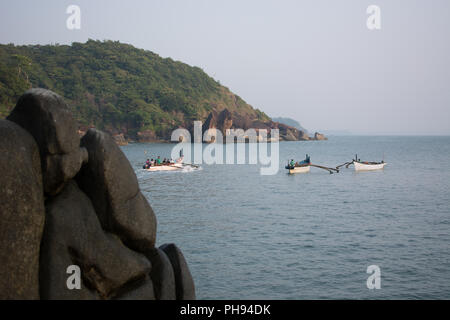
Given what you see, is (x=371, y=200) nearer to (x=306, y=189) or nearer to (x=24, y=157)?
(x=306, y=189)

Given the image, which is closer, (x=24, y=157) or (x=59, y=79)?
(x=24, y=157)

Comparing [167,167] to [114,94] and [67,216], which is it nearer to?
[67,216]

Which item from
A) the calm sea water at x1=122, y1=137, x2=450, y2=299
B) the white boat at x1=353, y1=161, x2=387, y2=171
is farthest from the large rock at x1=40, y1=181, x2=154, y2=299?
the white boat at x1=353, y1=161, x2=387, y2=171

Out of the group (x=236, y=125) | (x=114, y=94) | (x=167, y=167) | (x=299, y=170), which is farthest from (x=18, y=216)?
(x=114, y=94)

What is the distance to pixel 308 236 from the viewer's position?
81.2 feet

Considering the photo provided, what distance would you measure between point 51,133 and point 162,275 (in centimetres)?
374

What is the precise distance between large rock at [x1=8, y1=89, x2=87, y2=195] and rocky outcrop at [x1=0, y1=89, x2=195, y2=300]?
17 mm

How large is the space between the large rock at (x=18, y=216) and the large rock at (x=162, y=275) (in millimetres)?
2581

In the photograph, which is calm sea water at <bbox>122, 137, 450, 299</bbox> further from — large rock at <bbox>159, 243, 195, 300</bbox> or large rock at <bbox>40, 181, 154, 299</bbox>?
large rock at <bbox>40, 181, 154, 299</bbox>
